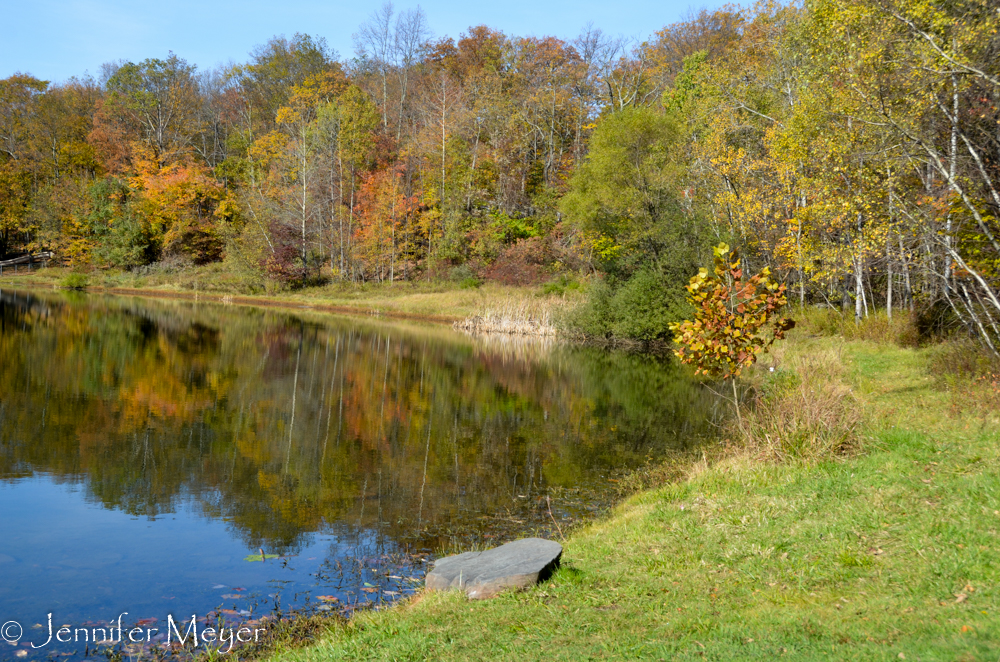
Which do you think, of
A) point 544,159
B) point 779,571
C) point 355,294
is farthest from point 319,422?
point 544,159

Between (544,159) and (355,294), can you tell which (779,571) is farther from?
(544,159)

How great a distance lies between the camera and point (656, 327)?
106 feet

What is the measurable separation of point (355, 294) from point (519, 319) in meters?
16.3

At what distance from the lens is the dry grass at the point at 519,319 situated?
3663 cm

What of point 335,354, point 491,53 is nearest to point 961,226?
point 335,354

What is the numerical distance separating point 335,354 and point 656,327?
544 inches

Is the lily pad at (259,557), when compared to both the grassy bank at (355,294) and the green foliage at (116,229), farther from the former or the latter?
the green foliage at (116,229)

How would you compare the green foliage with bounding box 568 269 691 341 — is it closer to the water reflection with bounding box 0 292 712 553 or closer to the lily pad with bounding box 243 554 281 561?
the water reflection with bounding box 0 292 712 553

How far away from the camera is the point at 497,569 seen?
6.62 m

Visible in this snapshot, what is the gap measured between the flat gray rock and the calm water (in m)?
1.09

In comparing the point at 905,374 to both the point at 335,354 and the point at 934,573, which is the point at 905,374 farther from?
the point at 335,354

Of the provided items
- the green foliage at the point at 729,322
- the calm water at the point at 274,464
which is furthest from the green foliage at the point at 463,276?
the green foliage at the point at 729,322

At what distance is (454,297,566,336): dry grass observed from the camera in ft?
120

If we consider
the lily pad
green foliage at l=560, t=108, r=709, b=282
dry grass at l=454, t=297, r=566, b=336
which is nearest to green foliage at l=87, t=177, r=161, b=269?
dry grass at l=454, t=297, r=566, b=336
